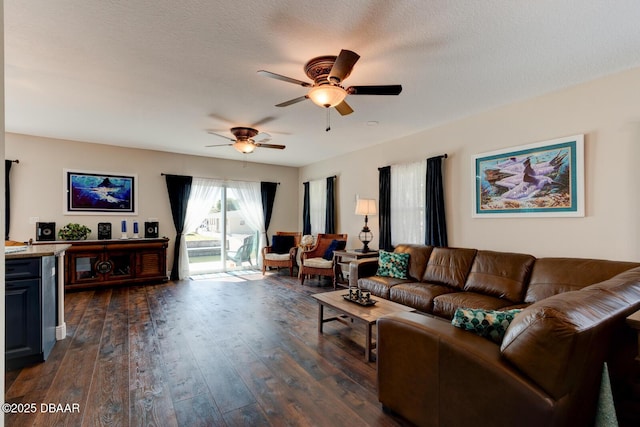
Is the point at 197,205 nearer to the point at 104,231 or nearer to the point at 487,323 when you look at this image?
the point at 104,231

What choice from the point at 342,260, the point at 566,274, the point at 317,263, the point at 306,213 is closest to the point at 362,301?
the point at 566,274

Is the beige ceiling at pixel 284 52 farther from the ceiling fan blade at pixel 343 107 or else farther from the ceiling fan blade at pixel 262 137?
the ceiling fan blade at pixel 262 137

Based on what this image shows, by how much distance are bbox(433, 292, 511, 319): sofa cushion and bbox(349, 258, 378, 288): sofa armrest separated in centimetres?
130

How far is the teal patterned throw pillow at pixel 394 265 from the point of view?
4.23 metres

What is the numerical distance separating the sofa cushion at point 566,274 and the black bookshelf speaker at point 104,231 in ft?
21.3

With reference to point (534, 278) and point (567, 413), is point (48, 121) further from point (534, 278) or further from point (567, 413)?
point (534, 278)

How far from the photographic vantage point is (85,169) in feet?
18.1

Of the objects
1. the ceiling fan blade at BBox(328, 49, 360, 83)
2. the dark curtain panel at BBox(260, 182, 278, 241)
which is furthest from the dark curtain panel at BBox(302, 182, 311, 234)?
the ceiling fan blade at BBox(328, 49, 360, 83)

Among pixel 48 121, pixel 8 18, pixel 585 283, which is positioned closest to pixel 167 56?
pixel 8 18

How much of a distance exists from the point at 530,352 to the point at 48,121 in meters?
5.86

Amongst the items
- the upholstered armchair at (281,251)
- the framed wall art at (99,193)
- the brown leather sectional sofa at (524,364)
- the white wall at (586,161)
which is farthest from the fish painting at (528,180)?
the framed wall art at (99,193)

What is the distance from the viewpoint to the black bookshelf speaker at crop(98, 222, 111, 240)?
557 cm

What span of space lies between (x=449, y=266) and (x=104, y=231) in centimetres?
583

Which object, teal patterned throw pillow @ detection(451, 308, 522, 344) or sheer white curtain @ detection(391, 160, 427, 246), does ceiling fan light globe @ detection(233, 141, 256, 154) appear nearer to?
sheer white curtain @ detection(391, 160, 427, 246)
